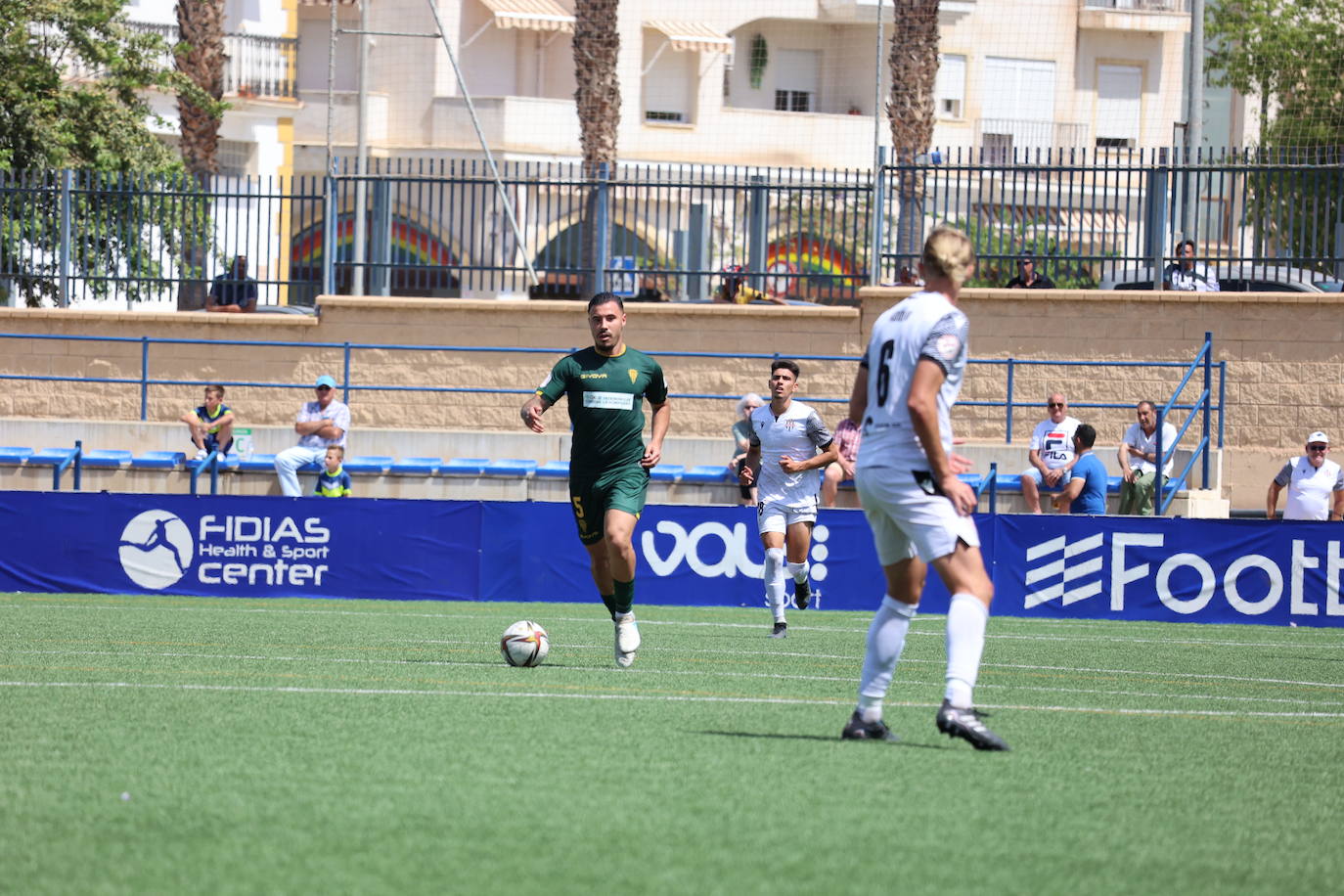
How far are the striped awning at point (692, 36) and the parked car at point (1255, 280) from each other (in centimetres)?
2622

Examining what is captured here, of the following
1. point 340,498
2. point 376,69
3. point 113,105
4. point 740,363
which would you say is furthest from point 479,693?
point 376,69

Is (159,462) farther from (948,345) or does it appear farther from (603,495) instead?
(948,345)

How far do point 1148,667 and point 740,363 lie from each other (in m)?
12.6

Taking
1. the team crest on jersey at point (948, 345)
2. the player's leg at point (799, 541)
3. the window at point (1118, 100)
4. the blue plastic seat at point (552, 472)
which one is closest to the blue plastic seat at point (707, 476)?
the blue plastic seat at point (552, 472)

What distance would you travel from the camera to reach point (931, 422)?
6785 mm

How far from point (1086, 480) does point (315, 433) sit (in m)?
8.54

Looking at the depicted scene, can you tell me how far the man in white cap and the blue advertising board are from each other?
3058mm

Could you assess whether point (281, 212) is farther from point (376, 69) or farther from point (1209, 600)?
point (376, 69)

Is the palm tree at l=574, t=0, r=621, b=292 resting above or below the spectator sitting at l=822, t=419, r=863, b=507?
above

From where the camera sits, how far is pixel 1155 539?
1741cm

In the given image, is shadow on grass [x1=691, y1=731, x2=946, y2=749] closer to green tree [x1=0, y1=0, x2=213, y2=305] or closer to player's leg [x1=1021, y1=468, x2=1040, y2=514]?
player's leg [x1=1021, y1=468, x2=1040, y2=514]

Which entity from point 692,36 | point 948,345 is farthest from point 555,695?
point 692,36

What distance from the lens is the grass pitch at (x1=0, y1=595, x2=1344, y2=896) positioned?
5.14 meters

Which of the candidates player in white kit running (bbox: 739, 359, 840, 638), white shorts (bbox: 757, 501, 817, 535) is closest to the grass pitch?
player in white kit running (bbox: 739, 359, 840, 638)
